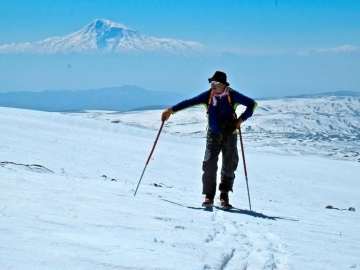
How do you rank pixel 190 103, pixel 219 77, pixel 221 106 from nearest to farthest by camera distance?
1. pixel 219 77
2. pixel 221 106
3. pixel 190 103

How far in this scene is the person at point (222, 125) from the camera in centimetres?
831

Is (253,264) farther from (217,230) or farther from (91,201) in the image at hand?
(91,201)

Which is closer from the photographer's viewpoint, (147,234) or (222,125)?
(147,234)

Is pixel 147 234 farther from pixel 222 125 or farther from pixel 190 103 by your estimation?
pixel 190 103

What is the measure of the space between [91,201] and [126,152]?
17138mm

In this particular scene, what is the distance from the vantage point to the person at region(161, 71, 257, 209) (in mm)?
8312

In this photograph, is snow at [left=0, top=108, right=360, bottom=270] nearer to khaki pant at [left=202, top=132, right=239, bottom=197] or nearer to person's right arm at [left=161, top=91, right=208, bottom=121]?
khaki pant at [left=202, top=132, right=239, bottom=197]

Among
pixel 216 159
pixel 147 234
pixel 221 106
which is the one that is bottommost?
pixel 147 234

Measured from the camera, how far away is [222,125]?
27.7 ft

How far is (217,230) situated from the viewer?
19.2 ft

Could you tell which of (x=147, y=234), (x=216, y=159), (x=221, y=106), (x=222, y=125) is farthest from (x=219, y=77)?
(x=147, y=234)

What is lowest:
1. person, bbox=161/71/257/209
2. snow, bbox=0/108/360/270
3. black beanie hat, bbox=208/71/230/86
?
snow, bbox=0/108/360/270

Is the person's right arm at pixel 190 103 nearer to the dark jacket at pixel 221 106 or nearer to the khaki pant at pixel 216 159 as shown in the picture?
the dark jacket at pixel 221 106

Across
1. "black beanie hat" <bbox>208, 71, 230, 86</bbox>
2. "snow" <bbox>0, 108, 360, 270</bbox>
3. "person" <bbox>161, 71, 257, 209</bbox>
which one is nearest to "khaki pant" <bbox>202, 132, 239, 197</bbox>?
"person" <bbox>161, 71, 257, 209</bbox>
